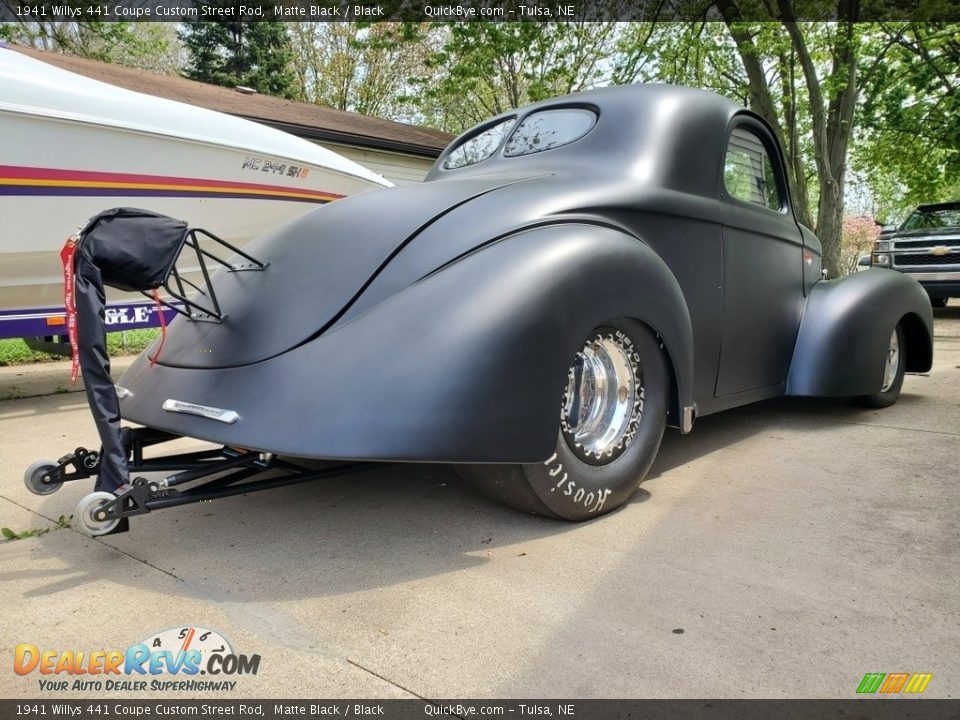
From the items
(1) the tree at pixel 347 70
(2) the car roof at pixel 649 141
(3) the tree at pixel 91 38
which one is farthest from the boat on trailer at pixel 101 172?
(1) the tree at pixel 347 70

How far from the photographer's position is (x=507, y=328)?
2332 millimetres

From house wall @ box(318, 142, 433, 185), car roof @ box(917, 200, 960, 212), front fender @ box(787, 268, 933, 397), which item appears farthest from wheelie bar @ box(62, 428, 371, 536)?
car roof @ box(917, 200, 960, 212)

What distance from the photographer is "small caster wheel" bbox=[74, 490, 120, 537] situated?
6.88 feet

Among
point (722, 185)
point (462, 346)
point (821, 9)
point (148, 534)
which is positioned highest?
point (821, 9)

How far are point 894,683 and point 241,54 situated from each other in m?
31.4

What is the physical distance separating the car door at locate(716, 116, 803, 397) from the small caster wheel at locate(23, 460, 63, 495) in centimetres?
274

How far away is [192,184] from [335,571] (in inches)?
176

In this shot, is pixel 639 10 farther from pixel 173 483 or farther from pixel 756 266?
pixel 173 483

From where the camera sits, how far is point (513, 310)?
7.74ft

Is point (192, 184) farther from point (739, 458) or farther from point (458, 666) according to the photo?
point (458, 666)

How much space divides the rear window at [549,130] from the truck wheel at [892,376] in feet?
8.38

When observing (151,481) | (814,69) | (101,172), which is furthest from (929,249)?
(151,481)

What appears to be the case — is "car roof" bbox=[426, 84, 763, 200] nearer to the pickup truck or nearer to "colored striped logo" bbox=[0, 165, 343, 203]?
"colored striped logo" bbox=[0, 165, 343, 203]

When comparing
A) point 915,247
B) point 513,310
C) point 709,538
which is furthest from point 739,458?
point 915,247
